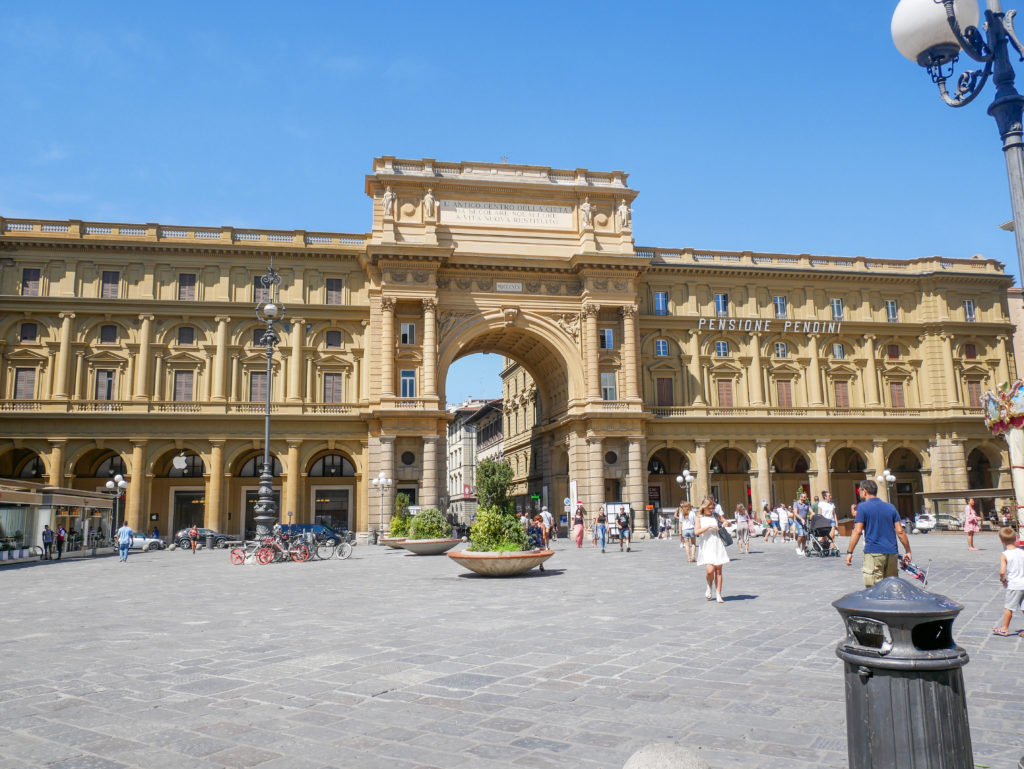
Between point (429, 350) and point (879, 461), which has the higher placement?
point (429, 350)

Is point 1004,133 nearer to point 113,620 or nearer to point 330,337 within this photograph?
point 113,620

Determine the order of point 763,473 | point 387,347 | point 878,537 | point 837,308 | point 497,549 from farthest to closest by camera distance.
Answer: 1. point 837,308
2. point 763,473
3. point 387,347
4. point 497,549
5. point 878,537

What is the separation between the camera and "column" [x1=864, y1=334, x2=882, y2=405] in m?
49.4

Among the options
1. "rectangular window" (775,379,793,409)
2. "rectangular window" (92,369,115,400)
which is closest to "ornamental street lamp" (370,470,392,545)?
"rectangular window" (92,369,115,400)

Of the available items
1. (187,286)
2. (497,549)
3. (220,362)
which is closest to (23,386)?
(187,286)

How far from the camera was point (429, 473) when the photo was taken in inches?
1636

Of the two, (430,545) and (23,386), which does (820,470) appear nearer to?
(430,545)

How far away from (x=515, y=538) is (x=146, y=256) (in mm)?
33627

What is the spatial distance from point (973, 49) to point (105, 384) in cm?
4325

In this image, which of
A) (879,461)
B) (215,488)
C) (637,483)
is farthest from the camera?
(879,461)

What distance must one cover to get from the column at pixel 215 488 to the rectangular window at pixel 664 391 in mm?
25323

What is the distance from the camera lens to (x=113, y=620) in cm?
1114

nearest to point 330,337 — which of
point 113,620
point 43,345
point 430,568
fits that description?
point 43,345

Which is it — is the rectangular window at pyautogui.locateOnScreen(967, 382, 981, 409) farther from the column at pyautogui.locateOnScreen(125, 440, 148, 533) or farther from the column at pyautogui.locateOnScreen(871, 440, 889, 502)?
the column at pyautogui.locateOnScreen(125, 440, 148, 533)
